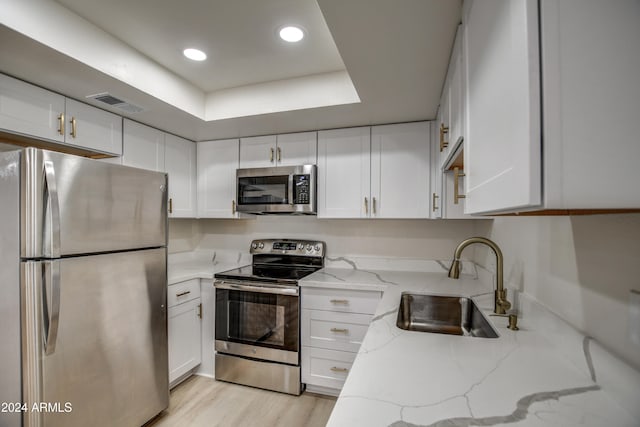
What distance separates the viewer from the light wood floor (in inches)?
76.7

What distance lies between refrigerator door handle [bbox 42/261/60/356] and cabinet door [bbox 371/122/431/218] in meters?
1.98

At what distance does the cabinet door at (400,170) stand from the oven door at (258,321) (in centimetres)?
100

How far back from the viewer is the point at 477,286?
6.51 ft

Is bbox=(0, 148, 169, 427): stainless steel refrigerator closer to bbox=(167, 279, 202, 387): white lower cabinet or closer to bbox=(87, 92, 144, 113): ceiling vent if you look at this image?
bbox=(167, 279, 202, 387): white lower cabinet

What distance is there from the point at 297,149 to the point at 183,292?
4.92 feet

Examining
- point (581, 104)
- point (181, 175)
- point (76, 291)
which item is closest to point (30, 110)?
point (76, 291)

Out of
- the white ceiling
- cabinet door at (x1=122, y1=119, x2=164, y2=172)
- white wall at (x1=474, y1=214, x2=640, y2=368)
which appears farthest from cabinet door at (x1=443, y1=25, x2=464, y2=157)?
cabinet door at (x1=122, y1=119, x2=164, y2=172)

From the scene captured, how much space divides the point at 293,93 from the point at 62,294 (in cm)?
175

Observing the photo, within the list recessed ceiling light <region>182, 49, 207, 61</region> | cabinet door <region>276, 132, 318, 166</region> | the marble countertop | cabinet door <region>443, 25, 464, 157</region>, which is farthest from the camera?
cabinet door <region>276, 132, 318, 166</region>

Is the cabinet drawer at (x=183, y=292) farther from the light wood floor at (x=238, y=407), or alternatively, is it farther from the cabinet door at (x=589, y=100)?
the cabinet door at (x=589, y=100)

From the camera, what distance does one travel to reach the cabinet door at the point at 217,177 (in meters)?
2.82

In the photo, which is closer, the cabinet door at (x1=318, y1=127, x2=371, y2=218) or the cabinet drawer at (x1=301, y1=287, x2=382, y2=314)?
the cabinet drawer at (x1=301, y1=287, x2=382, y2=314)

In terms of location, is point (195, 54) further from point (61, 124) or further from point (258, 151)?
point (258, 151)

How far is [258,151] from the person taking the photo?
8.95 feet
